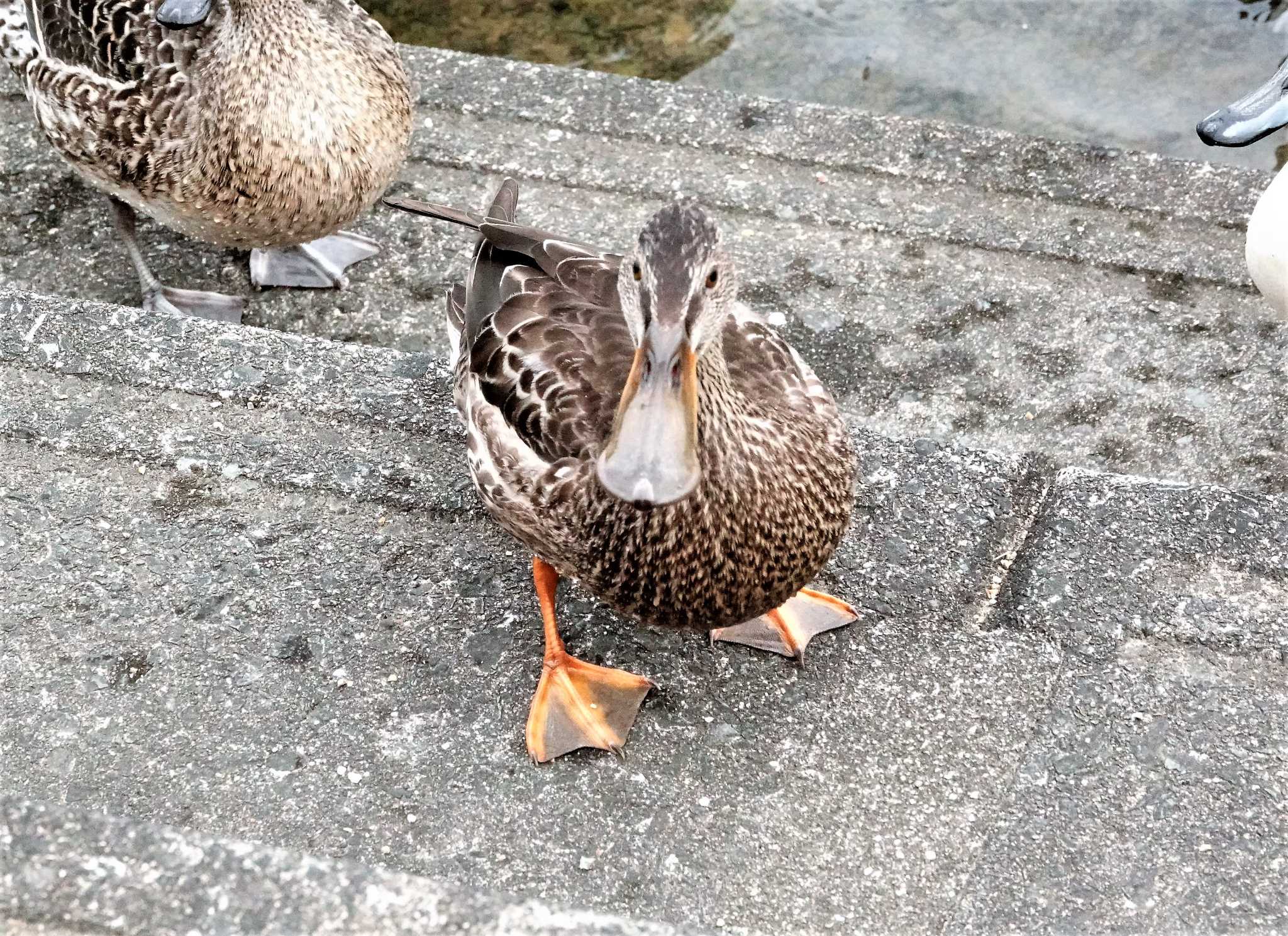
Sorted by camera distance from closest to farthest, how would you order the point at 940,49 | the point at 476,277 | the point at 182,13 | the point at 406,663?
1. the point at 406,663
2. the point at 476,277
3. the point at 182,13
4. the point at 940,49

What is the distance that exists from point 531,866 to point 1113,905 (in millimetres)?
884

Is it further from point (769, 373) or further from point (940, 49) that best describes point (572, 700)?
point (940, 49)

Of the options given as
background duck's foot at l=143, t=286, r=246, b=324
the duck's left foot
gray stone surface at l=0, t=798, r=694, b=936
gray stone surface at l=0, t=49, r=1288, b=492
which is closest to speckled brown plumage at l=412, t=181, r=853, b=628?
the duck's left foot

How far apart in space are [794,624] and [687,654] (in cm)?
21

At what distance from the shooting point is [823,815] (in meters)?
2.20

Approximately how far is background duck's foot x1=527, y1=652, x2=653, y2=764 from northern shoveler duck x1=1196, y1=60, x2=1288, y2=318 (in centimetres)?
170

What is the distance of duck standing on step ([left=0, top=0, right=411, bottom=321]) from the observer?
3.36 metres

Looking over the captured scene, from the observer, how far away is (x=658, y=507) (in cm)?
209

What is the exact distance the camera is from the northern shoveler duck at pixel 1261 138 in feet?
9.66

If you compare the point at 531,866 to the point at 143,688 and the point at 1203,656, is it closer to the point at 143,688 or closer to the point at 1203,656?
the point at 143,688

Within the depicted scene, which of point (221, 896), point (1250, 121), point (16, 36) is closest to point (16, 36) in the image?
point (16, 36)

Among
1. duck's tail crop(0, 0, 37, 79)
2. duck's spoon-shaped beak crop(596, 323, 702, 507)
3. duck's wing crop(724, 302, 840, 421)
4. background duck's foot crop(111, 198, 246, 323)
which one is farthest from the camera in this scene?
background duck's foot crop(111, 198, 246, 323)

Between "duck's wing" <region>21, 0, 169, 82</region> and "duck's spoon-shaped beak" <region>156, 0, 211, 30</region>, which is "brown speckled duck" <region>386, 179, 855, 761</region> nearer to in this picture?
"duck's spoon-shaped beak" <region>156, 0, 211, 30</region>

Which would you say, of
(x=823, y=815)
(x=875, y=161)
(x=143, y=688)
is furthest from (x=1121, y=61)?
(x=143, y=688)
